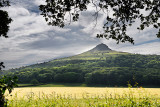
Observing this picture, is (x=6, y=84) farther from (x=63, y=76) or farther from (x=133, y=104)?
(x=63, y=76)

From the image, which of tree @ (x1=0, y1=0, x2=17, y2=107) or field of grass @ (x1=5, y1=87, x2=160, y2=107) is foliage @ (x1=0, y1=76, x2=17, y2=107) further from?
field of grass @ (x1=5, y1=87, x2=160, y2=107)

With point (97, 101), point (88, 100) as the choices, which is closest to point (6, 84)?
point (97, 101)

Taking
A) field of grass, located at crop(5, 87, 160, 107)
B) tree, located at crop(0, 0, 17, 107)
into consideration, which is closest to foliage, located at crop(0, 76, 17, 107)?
tree, located at crop(0, 0, 17, 107)

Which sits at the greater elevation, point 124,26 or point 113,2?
point 113,2

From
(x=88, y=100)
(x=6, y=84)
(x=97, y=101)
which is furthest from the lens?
(x=88, y=100)

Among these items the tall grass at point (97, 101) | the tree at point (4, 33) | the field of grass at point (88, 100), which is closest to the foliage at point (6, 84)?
the tree at point (4, 33)

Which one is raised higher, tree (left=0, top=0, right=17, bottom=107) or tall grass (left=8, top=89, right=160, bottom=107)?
tree (left=0, top=0, right=17, bottom=107)

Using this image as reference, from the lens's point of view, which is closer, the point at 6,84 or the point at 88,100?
the point at 6,84

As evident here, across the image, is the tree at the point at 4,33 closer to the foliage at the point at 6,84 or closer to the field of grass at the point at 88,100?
the foliage at the point at 6,84

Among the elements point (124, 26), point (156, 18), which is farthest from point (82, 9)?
point (156, 18)

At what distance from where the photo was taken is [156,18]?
10.5 meters

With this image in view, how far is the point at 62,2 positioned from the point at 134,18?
A: 5181 millimetres

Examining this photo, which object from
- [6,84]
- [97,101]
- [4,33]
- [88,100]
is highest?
[4,33]

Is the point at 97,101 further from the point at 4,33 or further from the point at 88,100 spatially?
the point at 4,33
